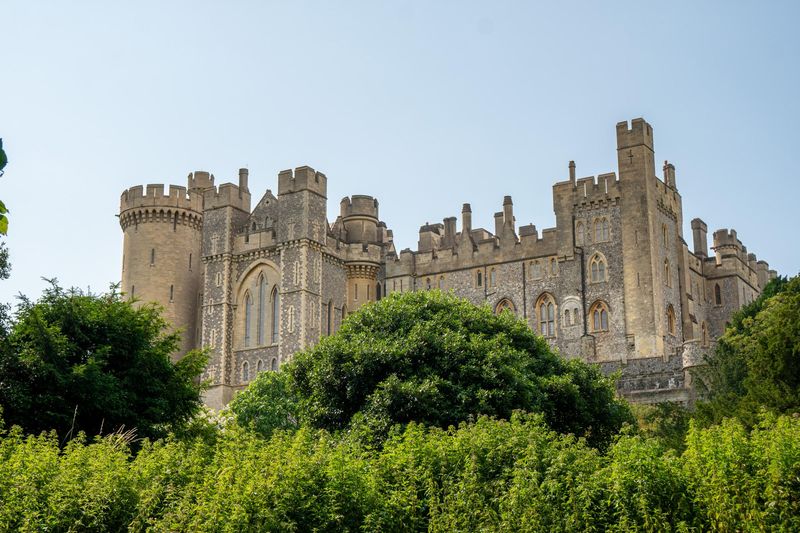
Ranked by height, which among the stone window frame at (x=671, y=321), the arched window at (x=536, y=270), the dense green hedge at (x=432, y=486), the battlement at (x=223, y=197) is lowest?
the dense green hedge at (x=432, y=486)

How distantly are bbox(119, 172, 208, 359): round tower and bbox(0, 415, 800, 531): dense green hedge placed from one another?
142ft

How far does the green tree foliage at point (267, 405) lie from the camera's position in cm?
4194

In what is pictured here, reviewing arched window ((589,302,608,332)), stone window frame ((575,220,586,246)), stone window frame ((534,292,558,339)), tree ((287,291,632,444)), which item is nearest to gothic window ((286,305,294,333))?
stone window frame ((534,292,558,339))

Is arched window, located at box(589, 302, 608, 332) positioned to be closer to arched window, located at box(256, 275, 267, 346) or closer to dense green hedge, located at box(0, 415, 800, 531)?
arched window, located at box(256, 275, 267, 346)

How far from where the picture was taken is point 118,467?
18.2 m

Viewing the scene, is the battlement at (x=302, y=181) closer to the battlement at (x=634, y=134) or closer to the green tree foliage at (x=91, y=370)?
the battlement at (x=634, y=134)

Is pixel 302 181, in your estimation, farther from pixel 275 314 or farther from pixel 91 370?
pixel 91 370

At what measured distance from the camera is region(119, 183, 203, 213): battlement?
6388 cm

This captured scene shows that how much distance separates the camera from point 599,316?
57000 millimetres

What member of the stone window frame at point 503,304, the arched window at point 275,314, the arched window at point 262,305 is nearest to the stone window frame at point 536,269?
the stone window frame at point 503,304

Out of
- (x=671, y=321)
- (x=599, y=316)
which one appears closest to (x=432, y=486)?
(x=599, y=316)

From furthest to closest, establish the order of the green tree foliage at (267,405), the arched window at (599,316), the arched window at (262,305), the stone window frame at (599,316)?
the arched window at (262,305) < the arched window at (599,316) < the stone window frame at (599,316) < the green tree foliage at (267,405)

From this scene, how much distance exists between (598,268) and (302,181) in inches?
646

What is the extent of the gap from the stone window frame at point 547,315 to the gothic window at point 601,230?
13.0 ft
